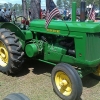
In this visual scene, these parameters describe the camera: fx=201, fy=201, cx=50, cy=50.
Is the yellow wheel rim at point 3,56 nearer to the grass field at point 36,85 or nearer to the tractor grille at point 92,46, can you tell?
the grass field at point 36,85

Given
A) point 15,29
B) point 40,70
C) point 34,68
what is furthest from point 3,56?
point 40,70

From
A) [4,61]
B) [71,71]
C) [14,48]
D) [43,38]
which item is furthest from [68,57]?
[4,61]

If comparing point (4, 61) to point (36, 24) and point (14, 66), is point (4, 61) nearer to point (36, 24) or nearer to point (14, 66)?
point (14, 66)

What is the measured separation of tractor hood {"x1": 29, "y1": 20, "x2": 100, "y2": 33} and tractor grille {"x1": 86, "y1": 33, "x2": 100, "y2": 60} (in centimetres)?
12

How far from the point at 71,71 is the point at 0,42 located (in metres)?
2.12

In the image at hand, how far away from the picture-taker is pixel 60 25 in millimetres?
3990

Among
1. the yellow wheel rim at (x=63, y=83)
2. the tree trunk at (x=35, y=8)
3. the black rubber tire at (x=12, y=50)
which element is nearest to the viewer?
the yellow wheel rim at (x=63, y=83)

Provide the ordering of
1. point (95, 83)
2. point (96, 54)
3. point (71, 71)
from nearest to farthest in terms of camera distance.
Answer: point (71, 71), point (96, 54), point (95, 83)

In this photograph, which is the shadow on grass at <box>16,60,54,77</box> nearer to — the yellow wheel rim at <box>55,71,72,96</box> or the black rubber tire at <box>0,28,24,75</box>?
the black rubber tire at <box>0,28,24,75</box>

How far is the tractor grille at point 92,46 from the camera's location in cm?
347

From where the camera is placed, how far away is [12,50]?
4266mm

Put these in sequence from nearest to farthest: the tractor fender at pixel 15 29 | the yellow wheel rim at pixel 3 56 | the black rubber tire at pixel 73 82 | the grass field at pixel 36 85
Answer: the black rubber tire at pixel 73 82, the grass field at pixel 36 85, the tractor fender at pixel 15 29, the yellow wheel rim at pixel 3 56

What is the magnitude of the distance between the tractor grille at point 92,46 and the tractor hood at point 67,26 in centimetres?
12

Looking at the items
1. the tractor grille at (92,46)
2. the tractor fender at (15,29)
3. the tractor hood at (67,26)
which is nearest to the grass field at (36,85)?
the tractor grille at (92,46)
